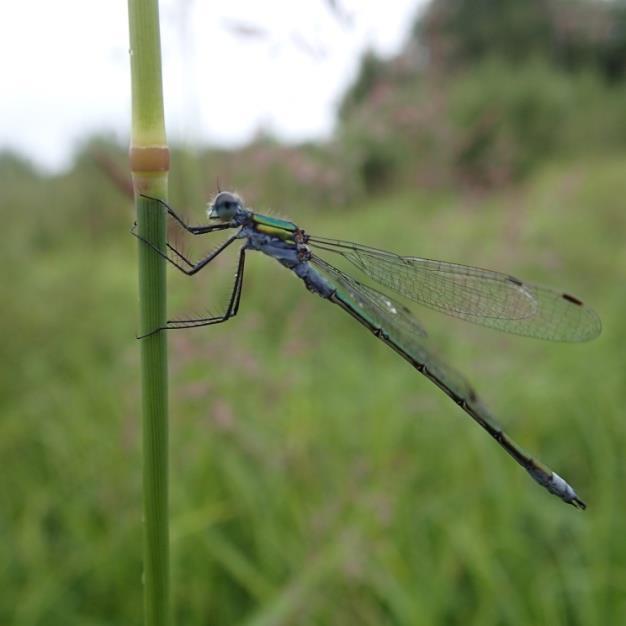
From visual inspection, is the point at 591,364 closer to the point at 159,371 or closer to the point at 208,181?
the point at 208,181

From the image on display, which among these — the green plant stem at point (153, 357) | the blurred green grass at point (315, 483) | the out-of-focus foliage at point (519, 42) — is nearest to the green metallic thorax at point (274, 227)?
the blurred green grass at point (315, 483)

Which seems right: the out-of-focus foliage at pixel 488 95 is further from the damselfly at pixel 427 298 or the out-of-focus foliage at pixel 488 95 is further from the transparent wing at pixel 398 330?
the transparent wing at pixel 398 330

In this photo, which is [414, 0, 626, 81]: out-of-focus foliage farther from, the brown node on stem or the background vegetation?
the brown node on stem

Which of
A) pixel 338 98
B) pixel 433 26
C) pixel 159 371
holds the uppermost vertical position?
pixel 433 26

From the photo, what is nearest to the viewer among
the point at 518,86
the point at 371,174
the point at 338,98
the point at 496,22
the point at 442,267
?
the point at 442,267

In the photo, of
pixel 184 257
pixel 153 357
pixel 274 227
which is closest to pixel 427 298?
pixel 274 227

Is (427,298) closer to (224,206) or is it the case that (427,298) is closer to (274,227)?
(274,227)

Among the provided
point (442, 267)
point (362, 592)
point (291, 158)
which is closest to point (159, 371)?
point (442, 267)
